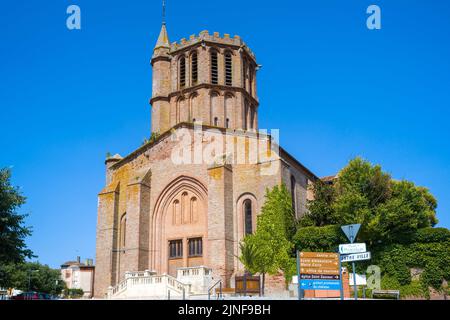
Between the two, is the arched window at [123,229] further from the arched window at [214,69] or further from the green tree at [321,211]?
the arched window at [214,69]

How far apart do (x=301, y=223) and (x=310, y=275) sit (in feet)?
61.1

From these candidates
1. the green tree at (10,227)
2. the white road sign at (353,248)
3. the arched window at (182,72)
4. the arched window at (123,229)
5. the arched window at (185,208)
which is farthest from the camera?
the arched window at (182,72)

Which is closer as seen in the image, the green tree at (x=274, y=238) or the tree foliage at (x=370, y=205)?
the tree foliage at (x=370, y=205)

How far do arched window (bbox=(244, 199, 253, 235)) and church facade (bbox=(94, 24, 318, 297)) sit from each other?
0.23ft

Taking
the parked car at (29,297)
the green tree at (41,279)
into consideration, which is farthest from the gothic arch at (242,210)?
the green tree at (41,279)

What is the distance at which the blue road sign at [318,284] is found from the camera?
532 inches

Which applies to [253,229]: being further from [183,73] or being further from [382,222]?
[183,73]

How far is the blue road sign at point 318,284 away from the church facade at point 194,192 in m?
17.5

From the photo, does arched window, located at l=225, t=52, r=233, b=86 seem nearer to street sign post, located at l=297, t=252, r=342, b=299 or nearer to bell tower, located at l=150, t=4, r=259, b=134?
bell tower, located at l=150, t=4, r=259, b=134

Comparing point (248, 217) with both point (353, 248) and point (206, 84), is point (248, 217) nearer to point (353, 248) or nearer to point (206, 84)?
point (206, 84)
